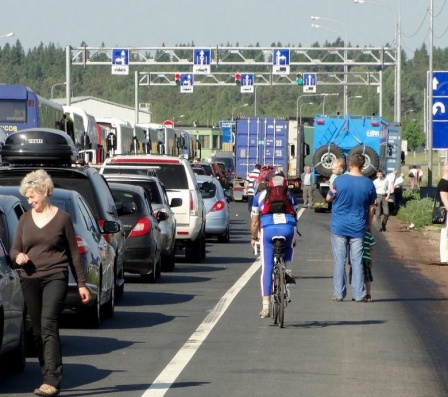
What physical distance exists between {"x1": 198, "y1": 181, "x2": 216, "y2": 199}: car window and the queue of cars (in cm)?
2

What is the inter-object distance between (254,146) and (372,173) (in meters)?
13.4

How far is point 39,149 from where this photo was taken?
26.9 meters

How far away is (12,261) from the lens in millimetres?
10258

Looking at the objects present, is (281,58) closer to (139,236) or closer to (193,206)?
(193,206)

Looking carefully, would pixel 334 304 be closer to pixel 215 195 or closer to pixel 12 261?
pixel 12 261

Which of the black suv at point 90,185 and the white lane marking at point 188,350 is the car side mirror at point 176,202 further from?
the black suv at point 90,185

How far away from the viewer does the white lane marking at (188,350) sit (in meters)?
10.5

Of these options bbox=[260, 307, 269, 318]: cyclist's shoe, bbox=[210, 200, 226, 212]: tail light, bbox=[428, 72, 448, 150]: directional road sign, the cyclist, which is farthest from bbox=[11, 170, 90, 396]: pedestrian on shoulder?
bbox=[428, 72, 448, 150]: directional road sign

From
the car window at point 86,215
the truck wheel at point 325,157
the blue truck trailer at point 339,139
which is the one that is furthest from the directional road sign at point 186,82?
the car window at point 86,215

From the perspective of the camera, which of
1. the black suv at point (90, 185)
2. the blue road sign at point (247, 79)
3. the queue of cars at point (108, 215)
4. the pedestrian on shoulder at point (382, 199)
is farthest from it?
the blue road sign at point (247, 79)

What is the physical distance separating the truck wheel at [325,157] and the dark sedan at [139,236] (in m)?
28.0

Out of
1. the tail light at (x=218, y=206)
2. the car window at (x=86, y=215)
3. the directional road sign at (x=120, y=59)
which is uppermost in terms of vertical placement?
the directional road sign at (x=120, y=59)

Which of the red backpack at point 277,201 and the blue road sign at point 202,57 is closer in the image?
the red backpack at point 277,201

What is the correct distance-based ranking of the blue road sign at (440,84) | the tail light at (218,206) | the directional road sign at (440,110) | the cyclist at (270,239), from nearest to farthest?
the cyclist at (270,239)
the directional road sign at (440,110)
the blue road sign at (440,84)
the tail light at (218,206)
